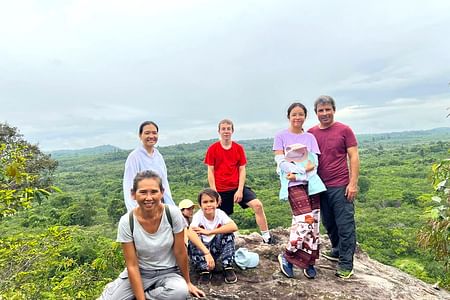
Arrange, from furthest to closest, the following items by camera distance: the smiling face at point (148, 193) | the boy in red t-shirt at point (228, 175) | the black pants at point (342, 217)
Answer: the boy in red t-shirt at point (228, 175)
the black pants at point (342, 217)
the smiling face at point (148, 193)

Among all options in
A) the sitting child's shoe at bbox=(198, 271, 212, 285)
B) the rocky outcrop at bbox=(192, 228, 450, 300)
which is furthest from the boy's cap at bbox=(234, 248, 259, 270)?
the sitting child's shoe at bbox=(198, 271, 212, 285)

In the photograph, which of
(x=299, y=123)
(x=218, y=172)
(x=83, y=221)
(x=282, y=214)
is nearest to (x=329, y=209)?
(x=299, y=123)

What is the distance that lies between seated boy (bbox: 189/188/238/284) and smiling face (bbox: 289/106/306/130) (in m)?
1.03

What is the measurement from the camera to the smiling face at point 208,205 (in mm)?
3521

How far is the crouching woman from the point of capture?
9.40 feet

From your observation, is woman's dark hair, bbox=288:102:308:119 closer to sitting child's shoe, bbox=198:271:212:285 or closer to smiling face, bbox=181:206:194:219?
smiling face, bbox=181:206:194:219

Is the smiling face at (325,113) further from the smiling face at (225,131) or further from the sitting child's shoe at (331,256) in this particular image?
the sitting child's shoe at (331,256)

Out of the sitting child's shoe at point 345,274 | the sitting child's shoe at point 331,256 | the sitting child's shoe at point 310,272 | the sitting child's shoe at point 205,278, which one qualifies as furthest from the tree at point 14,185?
the sitting child's shoe at point 331,256

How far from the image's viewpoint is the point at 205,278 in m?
3.67

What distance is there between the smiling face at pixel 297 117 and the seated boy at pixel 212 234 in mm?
1034

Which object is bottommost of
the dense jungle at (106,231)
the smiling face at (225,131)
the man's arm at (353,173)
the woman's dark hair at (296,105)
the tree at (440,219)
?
the dense jungle at (106,231)

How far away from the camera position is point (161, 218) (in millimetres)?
2961

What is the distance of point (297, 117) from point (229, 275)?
5.53ft

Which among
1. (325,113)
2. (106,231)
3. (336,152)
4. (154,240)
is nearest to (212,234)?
(154,240)
